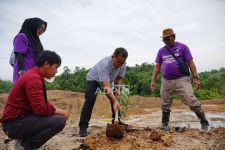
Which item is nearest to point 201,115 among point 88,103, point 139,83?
point 88,103

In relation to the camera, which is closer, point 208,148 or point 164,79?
point 208,148

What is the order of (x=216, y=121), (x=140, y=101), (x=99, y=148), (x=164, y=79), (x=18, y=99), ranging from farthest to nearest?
(x=140, y=101), (x=216, y=121), (x=164, y=79), (x=99, y=148), (x=18, y=99)

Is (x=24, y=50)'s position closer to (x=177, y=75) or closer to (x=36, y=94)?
(x=36, y=94)

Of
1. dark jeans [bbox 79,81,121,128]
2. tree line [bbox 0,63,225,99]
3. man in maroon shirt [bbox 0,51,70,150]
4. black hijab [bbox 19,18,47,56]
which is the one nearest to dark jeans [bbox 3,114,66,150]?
man in maroon shirt [bbox 0,51,70,150]

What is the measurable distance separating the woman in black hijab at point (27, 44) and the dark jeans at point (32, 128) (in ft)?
3.47

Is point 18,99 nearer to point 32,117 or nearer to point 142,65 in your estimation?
point 32,117

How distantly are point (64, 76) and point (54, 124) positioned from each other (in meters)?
15.1

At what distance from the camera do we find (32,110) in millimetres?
3754

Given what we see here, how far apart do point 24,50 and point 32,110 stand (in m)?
1.18

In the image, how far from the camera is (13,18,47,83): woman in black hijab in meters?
4.59

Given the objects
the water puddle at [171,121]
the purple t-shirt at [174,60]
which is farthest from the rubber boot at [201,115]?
the water puddle at [171,121]

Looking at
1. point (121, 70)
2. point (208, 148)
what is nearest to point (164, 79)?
point (121, 70)

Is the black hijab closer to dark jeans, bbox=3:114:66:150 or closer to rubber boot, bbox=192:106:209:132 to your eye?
dark jeans, bbox=3:114:66:150

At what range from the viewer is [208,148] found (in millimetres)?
4809
